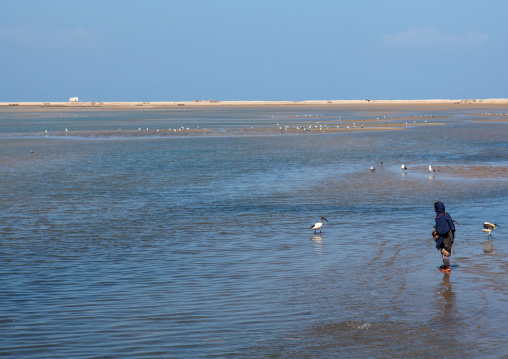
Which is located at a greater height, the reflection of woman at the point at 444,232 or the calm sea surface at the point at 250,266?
the reflection of woman at the point at 444,232

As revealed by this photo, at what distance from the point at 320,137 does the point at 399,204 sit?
1453 inches

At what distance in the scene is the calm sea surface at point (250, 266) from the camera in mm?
10102

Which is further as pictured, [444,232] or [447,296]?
[444,232]

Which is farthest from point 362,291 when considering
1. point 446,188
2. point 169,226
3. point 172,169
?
point 172,169

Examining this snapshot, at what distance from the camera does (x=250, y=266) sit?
47.0 feet

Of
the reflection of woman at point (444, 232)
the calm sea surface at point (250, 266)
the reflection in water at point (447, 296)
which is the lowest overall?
the reflection in water at point (447, 296)

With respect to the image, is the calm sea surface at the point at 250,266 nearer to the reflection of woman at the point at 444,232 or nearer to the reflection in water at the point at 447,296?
the reflection in water at the point at 447,296

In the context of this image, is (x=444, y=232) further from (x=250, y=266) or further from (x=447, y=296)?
(x=250, y=266)

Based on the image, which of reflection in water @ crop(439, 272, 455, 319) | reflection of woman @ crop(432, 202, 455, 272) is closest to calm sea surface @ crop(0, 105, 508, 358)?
reflection in water @ crop(439, 272, 455, 319)

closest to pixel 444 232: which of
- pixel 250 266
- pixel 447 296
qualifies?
pixel 447 296

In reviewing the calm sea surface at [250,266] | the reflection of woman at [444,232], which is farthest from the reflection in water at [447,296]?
the reflection of woman at [444,232]

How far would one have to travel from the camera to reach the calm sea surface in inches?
398

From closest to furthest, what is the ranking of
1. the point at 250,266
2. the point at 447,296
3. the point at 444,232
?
the point at 447,296, the point at 444,232, the point at 250,266

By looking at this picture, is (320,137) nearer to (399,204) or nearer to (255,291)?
(399,204)
